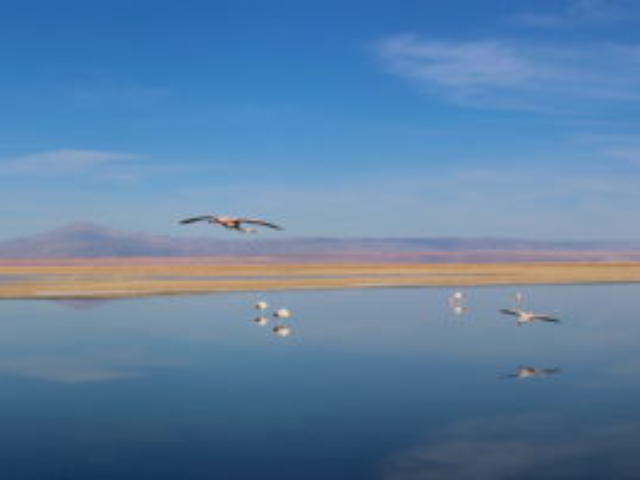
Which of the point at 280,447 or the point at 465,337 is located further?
the point at 465,337

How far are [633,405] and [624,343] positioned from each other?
13180mm

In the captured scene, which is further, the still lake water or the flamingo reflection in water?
the flamingo reflection in water

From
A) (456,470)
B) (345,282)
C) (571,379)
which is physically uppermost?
(345,282)

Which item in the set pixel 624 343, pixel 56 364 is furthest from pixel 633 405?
pixel 56 364

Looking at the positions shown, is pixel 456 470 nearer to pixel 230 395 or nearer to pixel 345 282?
pixel 230 395

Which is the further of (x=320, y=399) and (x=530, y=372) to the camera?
(x=530, y=372)

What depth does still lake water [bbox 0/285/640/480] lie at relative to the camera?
18109 millimetres

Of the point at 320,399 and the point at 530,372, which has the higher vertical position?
the point at 530,372

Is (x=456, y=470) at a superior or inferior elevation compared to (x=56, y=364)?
inferior

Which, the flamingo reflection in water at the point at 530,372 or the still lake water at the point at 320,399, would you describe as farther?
the flamingo reflection in water at the point at 530,372

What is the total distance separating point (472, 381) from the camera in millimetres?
27062

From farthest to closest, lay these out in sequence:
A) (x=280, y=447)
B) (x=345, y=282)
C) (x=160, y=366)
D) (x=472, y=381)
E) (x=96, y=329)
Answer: (x=345, y=282), (x=96, y=329), (x=160, y=366), (x=472, y=381), (x=280, y=447)

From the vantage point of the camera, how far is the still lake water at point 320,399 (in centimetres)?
1811

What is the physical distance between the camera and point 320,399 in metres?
24.4
